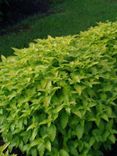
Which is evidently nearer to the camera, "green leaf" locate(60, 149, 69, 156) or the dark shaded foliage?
"green leaf" locate(60, 149, 69, 156)

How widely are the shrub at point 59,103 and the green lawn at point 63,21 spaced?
3699mm

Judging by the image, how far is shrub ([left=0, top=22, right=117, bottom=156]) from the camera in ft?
13.6

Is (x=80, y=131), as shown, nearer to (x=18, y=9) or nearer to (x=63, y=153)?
(x=63, y=153)

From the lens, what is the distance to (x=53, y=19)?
33.9 feet

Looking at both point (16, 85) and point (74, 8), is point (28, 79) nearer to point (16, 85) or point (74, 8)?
point (16, 85)

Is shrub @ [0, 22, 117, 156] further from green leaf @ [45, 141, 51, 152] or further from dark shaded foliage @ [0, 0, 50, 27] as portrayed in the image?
dark shaded foliage @ [0, 0, 50, 27]

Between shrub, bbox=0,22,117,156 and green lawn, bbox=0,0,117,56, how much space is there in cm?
370

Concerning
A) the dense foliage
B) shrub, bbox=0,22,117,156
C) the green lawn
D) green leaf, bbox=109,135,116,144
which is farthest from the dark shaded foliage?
green leaf, bbox=109,135,116,144

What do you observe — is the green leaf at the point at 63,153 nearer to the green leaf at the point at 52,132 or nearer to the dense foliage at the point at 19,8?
the green leaf at the point at 52,132

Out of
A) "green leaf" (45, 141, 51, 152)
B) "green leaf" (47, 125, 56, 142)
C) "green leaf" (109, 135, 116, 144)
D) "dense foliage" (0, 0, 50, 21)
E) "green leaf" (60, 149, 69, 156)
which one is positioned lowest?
"dense foliage" (0, 0, 50, 21)

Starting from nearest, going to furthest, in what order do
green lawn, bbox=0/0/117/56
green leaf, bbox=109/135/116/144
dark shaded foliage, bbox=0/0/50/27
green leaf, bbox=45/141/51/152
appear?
green leaf, bbox=45/141/51/152, green leaf, bbox=109/135/116/144, green lawn, bbox=0/0/117/56, dark shaded foliage, bbox=0/0/50/27

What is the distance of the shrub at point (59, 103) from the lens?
4145mm

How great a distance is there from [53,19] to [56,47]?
5.66 meters

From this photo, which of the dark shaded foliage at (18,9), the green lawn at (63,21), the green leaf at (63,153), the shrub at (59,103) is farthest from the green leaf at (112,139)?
the dark shaded foliage at (18,9)
